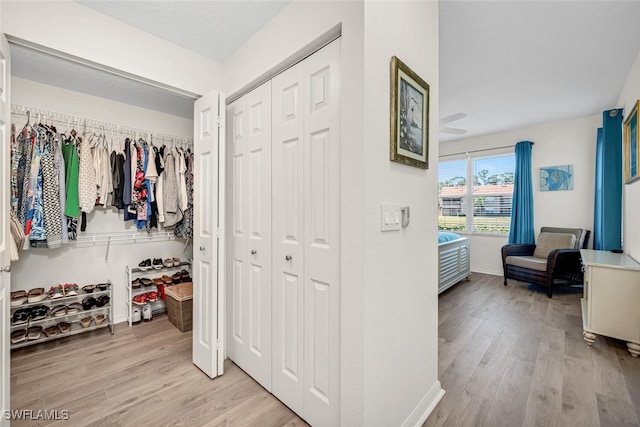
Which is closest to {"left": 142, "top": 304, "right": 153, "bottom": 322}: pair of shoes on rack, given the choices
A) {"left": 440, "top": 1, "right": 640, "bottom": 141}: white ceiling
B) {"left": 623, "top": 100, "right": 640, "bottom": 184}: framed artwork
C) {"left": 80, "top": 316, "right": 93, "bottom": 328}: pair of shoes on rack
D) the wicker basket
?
the wicker basket

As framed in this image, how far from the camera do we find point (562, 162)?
4.36m

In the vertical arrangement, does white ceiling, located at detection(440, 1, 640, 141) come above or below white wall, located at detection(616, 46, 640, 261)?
above

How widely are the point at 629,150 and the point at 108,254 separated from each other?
18.2 feet

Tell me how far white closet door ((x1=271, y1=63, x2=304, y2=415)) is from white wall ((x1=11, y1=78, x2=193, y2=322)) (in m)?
2.16

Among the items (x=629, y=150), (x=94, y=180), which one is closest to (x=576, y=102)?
(x=629, y=150)

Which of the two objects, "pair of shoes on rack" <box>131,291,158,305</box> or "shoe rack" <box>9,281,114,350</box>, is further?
"pair of shoes on rack" <box>131,291,158,305</box>

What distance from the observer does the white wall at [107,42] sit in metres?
1.51

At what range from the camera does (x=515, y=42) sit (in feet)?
7.45

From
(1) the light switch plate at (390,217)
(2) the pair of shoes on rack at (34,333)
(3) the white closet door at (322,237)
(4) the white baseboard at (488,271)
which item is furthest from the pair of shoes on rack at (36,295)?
(4) the white baseboard at (488,271)

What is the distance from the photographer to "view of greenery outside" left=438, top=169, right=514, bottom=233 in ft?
16.3

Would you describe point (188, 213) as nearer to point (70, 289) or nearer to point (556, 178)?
point (70, 289)

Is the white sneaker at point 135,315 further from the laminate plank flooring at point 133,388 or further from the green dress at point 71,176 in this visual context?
the green dress at point 71,176

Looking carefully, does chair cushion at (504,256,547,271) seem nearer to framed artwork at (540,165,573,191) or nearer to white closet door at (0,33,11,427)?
framed artwork at (540,165,573,191)

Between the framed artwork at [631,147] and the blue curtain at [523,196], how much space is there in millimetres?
1444
